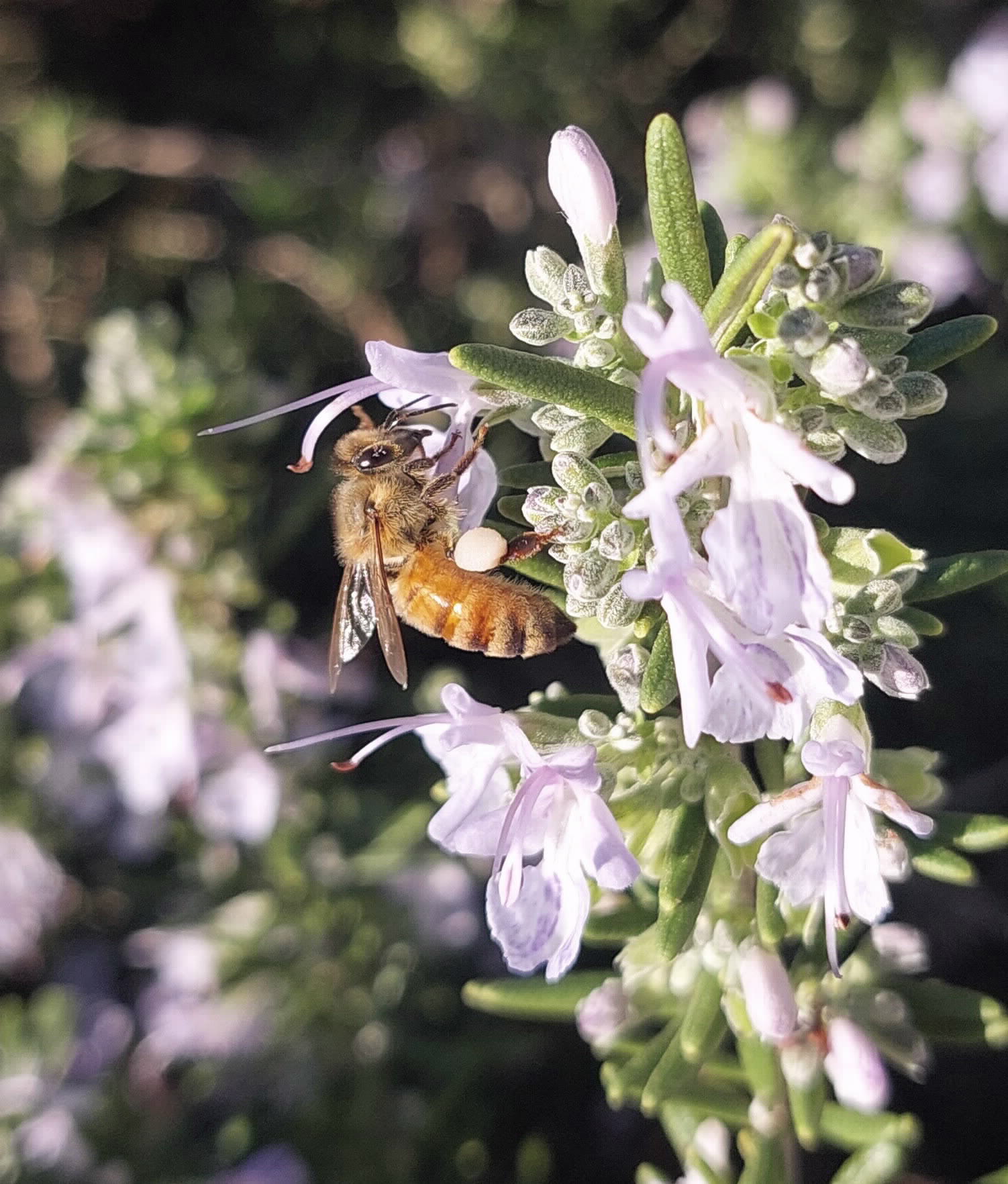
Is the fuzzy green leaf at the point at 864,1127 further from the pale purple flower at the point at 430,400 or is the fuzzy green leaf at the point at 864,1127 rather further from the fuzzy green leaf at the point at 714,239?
the fuzzy green leaf at the point at 714,239

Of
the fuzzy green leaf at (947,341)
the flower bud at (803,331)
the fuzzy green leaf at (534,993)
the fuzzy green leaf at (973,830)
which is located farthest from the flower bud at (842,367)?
the fuzzy green leaf at (534,993)

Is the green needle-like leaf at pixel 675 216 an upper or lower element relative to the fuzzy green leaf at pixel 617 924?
upper

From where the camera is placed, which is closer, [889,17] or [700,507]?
[700,507]

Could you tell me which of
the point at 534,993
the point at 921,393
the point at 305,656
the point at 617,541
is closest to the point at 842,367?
the point at 921,393

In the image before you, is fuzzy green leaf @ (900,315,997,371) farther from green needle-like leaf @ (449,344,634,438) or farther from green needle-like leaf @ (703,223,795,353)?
green needle-like leaf @ (449,344,634,438)

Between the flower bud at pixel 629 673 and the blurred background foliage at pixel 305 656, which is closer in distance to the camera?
the flower bud at pixel 629 673

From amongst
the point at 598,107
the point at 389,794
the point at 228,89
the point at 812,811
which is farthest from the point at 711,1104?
the point at 228,89

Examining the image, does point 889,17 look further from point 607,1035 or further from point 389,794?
point 607,1035
